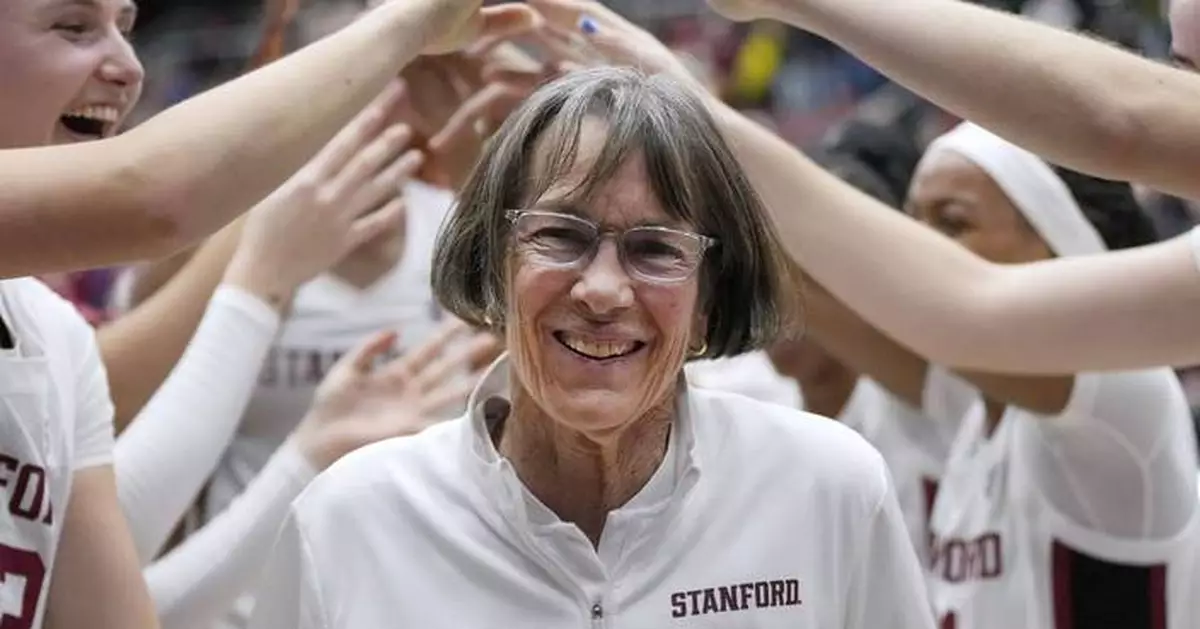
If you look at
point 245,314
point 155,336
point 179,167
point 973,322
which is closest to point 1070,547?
point 973,322

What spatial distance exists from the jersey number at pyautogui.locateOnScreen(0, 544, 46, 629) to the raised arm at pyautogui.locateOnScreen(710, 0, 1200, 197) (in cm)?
99

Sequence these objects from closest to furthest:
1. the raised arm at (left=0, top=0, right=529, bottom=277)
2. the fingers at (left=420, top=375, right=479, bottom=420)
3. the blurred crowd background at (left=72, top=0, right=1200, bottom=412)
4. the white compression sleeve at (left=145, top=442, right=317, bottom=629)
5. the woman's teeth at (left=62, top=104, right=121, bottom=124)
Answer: the raised arm at (left=0, top=0, right=529, bottom=277) → the woman's teeth at (left=62, top=104, right=121, bottom=124) → the white compression sleeve at (left=145, top=442, right=317, bottom=629) → the fingers at (left=420, top=375, right=479, bottom=420) → the blurred crowd background at (left=72, top=0, right=1200, bottom=412)

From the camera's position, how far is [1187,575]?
Answer: 283 cm

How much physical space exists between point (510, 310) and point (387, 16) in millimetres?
320

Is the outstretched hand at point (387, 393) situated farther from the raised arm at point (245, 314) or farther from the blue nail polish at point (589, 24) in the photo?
the blue nail polish at point (589, 24)

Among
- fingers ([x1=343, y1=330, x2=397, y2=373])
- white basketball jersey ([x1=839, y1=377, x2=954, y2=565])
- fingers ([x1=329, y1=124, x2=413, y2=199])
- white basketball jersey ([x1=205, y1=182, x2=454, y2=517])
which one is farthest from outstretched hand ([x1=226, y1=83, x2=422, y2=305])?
white basketball jersey ([x1=839, y1=377, x2=954, y2=565])

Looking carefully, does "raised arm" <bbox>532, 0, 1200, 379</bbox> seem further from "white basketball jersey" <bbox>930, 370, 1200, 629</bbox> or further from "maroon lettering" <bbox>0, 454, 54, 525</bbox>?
"maroon lettering" <bbox>0, 454, 54, 525</bbox>

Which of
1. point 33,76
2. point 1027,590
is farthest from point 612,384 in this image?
point 1027,590

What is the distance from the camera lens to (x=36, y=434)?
210cm

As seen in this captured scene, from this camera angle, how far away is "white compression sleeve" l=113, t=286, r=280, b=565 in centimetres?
257

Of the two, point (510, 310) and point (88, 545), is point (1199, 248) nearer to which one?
point (510, 310)

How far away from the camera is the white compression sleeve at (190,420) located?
257 centimetres

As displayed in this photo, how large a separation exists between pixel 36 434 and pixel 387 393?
0.70 metres

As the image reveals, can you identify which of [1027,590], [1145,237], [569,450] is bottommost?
[1027,590]
